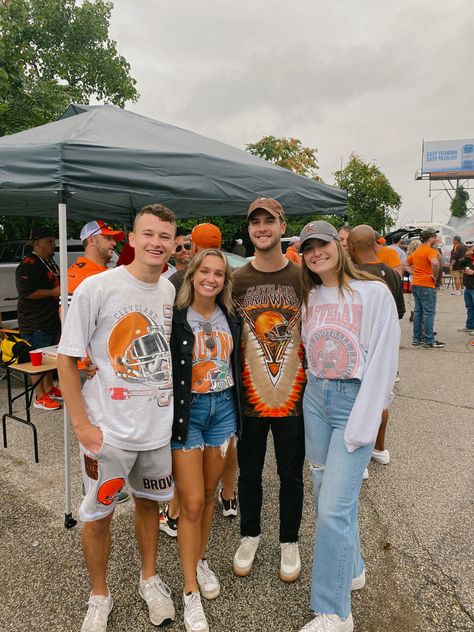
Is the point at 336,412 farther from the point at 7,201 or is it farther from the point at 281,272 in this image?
the point at 7,201

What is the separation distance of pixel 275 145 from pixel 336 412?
21904 mm

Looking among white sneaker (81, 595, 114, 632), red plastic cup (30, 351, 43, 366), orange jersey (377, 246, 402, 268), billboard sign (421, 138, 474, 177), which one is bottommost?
white sneaker (81, 595, 114, 632)

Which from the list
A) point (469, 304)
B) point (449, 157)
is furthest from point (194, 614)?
point (449, 157)

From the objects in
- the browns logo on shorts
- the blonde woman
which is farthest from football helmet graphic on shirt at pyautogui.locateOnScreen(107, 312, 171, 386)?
the browns logo on shorts

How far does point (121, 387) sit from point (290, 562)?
4.55 ft

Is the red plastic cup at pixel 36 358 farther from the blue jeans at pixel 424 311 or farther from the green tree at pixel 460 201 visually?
the green tree at pixel 460 201

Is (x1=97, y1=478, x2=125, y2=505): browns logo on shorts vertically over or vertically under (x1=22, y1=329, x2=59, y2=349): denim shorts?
under

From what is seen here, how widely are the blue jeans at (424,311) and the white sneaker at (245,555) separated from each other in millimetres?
6472

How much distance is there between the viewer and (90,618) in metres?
2.04

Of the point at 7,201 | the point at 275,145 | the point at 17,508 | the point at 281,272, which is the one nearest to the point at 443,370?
the point at 281,272

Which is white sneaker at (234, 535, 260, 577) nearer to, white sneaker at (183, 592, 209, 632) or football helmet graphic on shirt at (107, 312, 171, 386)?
white sneaker at (183, 592, 209, 632)

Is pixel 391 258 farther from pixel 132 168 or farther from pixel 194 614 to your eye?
pixel 194 614

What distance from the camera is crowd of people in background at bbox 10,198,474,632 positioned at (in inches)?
75.4

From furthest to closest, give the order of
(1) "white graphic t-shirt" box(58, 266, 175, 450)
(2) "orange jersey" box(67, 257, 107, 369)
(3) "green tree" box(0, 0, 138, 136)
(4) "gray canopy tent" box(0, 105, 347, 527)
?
(3) "green tree" box(0, 0, 138, 136) < (2) "orange jersey" box(67, 257, 107, 369) < (4) "gray canopy tent" box(0, 105, 347, 527) < (1) "white graphic t-shirt" box(58, 266, 175, 450)
